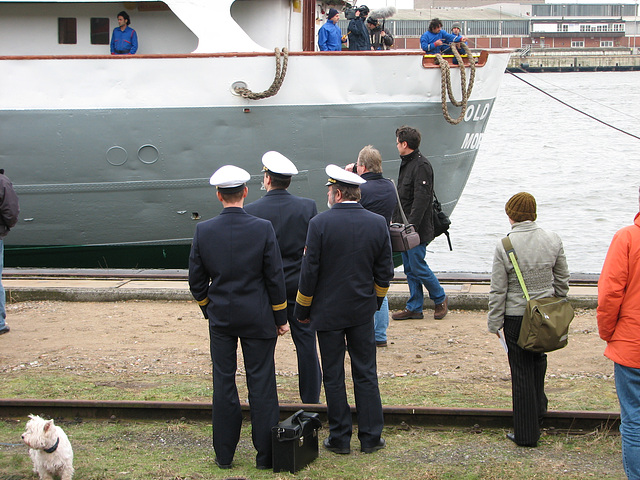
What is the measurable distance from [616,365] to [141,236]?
29.4 ft

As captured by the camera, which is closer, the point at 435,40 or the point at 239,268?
the point at 239,268

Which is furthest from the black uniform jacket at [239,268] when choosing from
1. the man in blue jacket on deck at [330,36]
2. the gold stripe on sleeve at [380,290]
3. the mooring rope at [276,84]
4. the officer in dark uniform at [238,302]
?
the man in blue jacket on deck at [330,36]

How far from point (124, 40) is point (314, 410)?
25.1ft

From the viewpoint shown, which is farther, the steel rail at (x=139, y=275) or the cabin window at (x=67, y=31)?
the cabin window at (x=67, y=31)

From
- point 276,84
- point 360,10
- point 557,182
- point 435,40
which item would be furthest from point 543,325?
point 557,182

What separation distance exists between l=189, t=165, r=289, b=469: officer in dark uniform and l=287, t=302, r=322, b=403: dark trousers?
0.75m

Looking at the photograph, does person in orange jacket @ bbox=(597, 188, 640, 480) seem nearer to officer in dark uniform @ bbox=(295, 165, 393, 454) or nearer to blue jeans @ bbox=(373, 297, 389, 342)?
officer in dark uniform @ bbox=(295, 165, 393, 454)

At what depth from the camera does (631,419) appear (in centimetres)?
426

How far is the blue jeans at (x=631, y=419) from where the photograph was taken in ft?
13.9

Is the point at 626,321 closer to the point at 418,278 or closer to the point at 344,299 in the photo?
the point at 344,299

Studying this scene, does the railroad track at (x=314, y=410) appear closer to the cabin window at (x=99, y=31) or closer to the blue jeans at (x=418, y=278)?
the blue jeans at (x=418, y=278)

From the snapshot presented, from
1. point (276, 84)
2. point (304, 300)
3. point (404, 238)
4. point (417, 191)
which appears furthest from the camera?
point (276, 84)

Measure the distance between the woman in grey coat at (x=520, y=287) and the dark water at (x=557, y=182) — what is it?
36.6ft

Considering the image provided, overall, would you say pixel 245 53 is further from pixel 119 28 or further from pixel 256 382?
pixel 256 382
